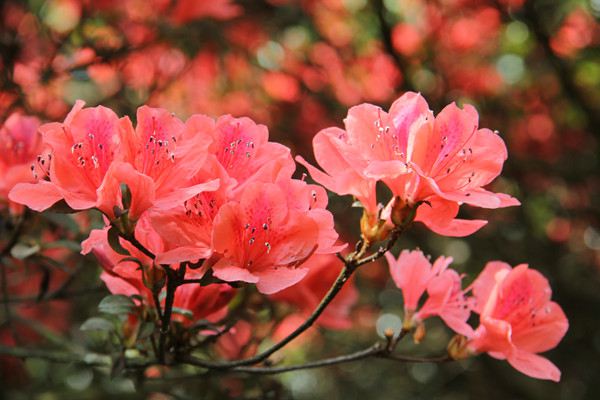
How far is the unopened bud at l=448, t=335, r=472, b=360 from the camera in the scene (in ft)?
4.90

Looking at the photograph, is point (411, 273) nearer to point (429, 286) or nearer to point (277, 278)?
point (429, 286)

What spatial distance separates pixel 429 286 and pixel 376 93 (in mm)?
2427

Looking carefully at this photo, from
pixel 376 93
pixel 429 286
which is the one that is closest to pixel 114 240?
pixel 429 286

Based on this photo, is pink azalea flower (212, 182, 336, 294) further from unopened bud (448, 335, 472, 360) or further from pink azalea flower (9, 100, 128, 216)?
unopened bud (448, 335, 472, 360)

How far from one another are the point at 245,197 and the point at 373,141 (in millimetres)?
223

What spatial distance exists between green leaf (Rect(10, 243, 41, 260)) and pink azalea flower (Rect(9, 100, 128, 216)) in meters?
0.48

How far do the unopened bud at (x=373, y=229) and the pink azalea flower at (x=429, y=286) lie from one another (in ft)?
0.57

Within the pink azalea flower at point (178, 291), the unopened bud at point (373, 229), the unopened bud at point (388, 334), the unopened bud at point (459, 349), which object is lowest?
the unopened bud at point (459, 349)

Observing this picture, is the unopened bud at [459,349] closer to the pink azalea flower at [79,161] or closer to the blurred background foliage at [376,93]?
the pink azalea flower at [79,161]

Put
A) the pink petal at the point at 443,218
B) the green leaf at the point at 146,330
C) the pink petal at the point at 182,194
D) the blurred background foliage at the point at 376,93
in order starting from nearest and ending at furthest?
the pink petal at the point at 182,194, the pink petal at the point at 443,218, the green leaf at the point at 146,330, the blurred background foliage at the point at 376,93

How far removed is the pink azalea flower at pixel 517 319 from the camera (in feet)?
4.70

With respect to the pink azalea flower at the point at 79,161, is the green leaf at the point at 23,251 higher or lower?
lower

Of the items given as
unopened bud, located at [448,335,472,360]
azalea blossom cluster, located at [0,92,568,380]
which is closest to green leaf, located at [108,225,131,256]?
azalea blossom cluster, located at [0,92,568,380]

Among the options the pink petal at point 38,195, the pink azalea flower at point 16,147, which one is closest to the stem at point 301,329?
the pink petal at point 38,195
